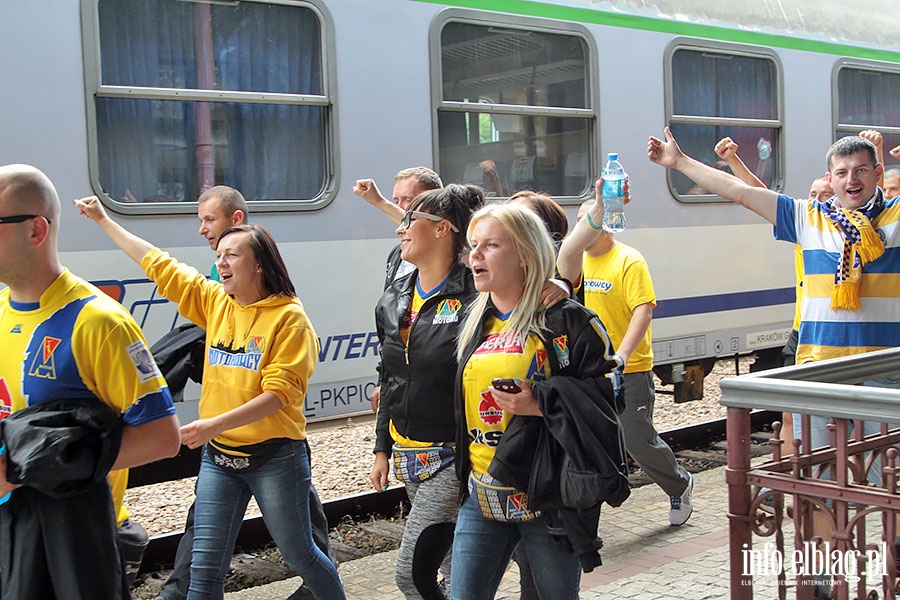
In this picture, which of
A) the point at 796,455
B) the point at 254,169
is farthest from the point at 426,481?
the point at 254,169

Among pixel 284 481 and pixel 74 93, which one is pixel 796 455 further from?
pixel 74 93

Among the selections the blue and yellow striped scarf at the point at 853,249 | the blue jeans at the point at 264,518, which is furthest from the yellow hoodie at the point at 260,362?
the blue and yellow striped scarf at the point at 853,249

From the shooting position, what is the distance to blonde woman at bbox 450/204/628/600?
2.93m

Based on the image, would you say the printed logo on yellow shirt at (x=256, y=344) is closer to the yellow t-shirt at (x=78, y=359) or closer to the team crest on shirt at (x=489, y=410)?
the team crest on shirt at (x=489, y=410)

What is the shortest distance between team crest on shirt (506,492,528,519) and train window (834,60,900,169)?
6.60 m

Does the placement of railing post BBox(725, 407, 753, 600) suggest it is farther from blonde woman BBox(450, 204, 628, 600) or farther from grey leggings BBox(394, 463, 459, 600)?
grey leggings BBox(394, 463, 459, 600)

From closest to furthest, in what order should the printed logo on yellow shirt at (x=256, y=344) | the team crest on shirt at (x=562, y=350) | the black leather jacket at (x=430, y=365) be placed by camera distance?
the team crest on shirt at (x=562, y=350)
the black leather jacket at (x=430, y=365)
the printed logo on yellow shirt at (x=256, y=344)

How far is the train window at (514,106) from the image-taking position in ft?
20.5

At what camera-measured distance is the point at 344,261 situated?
582cm

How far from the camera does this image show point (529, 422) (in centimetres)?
303

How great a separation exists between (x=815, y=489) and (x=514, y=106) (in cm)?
416

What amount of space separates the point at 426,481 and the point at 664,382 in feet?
14.3

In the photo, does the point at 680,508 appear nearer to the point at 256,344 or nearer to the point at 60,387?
the point at 256,344

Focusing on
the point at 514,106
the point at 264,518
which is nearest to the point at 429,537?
the point at 264,518
